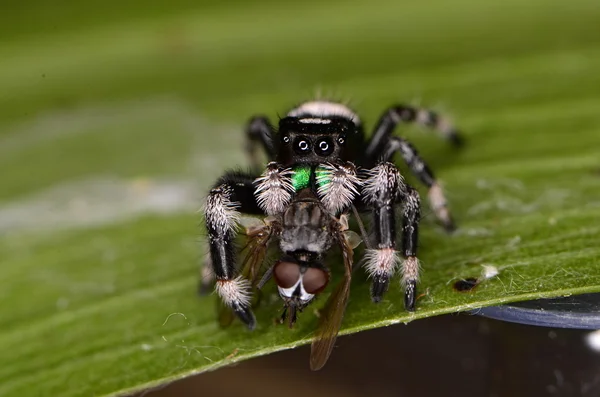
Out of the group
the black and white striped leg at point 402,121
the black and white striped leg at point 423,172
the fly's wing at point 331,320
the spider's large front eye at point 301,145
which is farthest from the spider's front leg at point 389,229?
the black and white striped leg at point 402,121

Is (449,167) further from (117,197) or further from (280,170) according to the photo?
(117,197)

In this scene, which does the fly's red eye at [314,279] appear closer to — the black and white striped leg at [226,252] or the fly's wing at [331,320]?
the fly's wing at [331,320]

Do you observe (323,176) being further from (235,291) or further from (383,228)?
(235,291)

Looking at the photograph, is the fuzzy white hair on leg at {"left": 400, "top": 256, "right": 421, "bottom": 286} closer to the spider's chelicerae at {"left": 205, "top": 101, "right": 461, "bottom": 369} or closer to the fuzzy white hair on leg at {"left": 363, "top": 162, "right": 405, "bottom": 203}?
the spider's chelicerae at {"left": 205, "top": 101, "right": 461, "bottom": 369}

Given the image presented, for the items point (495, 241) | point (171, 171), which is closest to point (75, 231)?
point (171, 171)

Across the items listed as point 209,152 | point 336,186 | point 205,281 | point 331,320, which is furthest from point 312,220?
point 209,152
